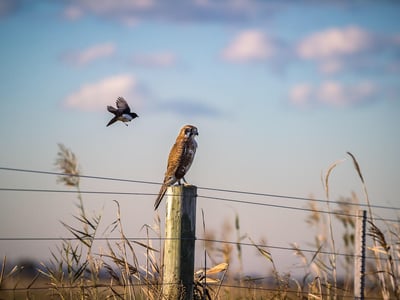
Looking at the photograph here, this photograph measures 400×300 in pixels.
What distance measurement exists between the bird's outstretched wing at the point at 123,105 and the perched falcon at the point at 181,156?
40.2 inches

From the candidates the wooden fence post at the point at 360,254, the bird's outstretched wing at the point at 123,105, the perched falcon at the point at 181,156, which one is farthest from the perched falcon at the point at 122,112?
the wooden fence post at the point at 360,254

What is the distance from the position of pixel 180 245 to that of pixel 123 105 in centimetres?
165

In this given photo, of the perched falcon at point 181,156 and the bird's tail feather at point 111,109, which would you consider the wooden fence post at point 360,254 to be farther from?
the bird's tail feather at point 111,109

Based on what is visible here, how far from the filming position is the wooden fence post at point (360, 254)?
552 cm

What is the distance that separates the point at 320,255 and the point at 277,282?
23.6 inches

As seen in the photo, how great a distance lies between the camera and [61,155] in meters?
6.64

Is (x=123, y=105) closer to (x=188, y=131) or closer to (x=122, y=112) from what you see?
(x=122, y=112)

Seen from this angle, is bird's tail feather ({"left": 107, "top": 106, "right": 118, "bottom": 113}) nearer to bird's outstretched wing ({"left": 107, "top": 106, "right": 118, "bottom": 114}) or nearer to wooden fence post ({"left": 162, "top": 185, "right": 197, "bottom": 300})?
bird's outstretched wing ({"left": 107, "top": 106, "right": 118, "bottom": 114})

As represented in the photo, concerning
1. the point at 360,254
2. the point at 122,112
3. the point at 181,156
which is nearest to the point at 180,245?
the point at 122,112

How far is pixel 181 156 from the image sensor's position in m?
6.62

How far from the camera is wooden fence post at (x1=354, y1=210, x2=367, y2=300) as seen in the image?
18.1 feet

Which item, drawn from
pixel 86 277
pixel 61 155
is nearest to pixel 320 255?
pixel 86 277

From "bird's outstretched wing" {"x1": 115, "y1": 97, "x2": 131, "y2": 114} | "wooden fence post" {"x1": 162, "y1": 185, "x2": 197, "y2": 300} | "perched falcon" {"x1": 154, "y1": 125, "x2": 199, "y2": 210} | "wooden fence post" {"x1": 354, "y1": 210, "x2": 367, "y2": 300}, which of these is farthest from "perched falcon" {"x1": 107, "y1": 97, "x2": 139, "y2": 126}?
"wooden fence post" {"x1": 354, "y1": 210, "x2": 367, "y2": 300}

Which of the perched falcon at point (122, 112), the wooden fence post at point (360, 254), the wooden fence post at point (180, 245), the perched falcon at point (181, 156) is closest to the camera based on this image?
the wooden fence post at point (180, 245)
